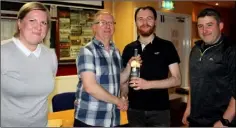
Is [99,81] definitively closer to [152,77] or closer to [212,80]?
[152,77]

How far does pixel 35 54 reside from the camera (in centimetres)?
150

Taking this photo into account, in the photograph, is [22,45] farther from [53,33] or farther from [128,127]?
[53,33]

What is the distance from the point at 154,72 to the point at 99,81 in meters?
0.48

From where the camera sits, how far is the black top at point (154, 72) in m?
1.98

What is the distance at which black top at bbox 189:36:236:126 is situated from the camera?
1.63 m

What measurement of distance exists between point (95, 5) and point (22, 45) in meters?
2.57

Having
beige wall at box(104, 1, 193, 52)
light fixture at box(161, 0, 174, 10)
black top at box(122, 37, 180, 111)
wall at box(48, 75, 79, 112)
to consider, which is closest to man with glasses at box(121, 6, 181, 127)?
black top at box(122, 37, 180, 111)

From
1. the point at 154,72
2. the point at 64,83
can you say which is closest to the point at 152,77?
the point at 154,72

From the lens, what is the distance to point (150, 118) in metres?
1.98


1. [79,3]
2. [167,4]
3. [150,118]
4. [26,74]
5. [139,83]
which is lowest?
[150,118]

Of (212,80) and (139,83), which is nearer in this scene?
(212,80)

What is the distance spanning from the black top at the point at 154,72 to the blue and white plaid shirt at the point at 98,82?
0.91 feet

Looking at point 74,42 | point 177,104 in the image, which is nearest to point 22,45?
point 74,42

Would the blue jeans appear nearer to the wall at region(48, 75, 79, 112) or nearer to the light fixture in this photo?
the wall at region(48, 75, 79, 112)
